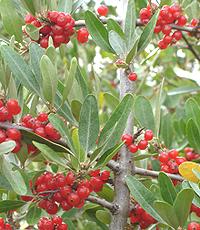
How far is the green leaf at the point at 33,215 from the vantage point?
1.82m

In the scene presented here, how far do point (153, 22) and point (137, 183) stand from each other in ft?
2.02

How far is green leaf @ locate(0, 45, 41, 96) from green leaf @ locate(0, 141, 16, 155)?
26 centimetres

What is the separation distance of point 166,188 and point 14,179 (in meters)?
0.51

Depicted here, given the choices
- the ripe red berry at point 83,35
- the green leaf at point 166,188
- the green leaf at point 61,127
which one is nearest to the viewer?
the green leaf at point 61,127

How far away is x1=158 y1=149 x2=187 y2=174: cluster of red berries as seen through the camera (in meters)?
1.95

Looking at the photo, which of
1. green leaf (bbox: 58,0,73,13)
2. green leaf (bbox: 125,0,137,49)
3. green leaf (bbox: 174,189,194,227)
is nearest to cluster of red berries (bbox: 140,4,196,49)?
green leaf (bbox: 125,0,137,49)

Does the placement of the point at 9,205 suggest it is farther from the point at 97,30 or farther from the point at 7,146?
the point at 97,30

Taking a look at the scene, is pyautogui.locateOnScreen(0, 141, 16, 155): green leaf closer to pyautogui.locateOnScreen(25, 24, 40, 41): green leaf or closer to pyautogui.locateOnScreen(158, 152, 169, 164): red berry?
pyautogui.locateOnScreen(25, 24, 40, 41): green leaf

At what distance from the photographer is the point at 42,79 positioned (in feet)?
5.31

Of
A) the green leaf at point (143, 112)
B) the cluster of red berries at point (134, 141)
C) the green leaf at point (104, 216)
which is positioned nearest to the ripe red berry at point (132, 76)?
the green leaf at point (143, 112)

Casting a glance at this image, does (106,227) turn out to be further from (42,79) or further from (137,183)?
(42,79)

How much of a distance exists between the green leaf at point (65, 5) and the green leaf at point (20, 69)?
1.60 feet

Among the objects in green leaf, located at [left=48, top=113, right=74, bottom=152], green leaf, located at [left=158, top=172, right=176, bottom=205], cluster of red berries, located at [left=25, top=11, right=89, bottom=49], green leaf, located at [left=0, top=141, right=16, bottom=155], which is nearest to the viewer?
green leaf, located at [left=0, top=141, right=16, bottom=155]

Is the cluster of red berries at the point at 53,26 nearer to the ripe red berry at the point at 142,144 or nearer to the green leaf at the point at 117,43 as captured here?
the green leaf at the point at 117,43
